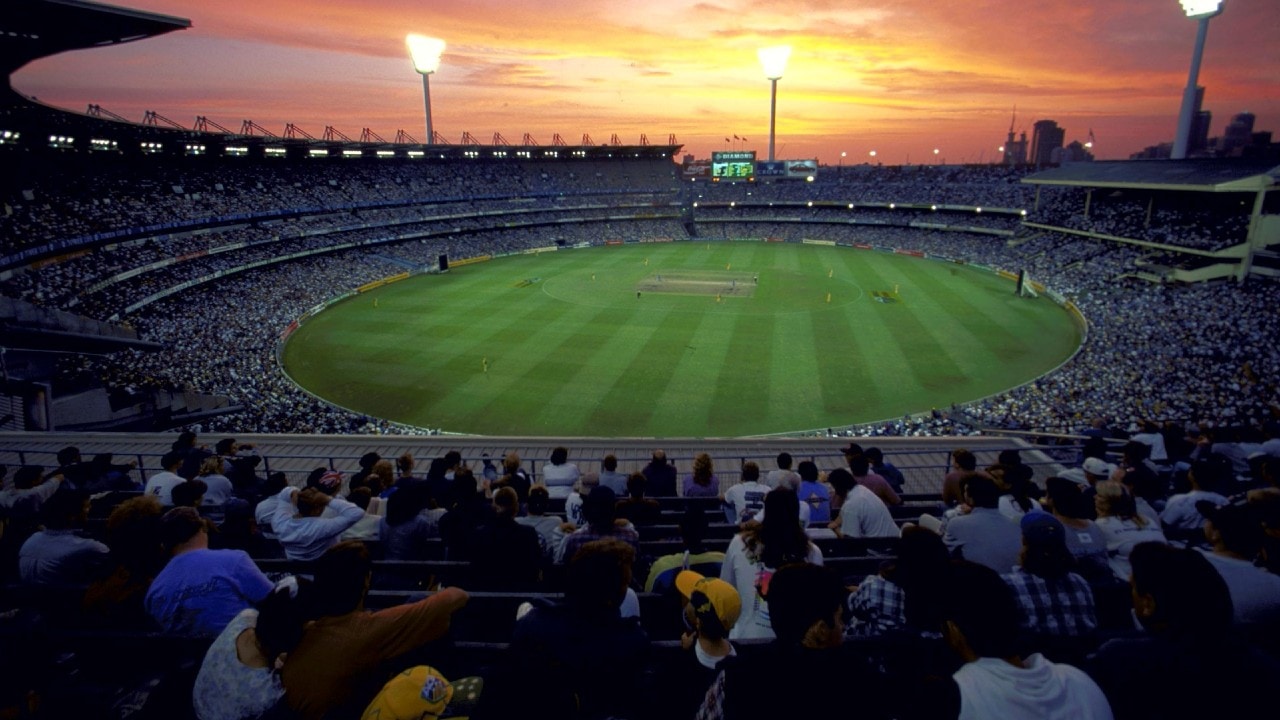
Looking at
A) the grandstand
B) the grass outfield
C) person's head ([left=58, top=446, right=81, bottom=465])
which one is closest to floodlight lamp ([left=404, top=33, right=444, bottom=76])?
the grandstand

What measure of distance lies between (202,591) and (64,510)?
2.23 meters

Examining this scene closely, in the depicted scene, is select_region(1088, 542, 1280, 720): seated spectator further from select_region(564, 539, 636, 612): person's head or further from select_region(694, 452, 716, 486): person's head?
select_region(694, 452, 716, 486): person's head

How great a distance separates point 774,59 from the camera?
92.2m

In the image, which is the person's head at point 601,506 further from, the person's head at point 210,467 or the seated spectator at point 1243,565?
the person's head at point 210,467

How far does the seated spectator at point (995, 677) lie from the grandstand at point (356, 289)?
0.88 m

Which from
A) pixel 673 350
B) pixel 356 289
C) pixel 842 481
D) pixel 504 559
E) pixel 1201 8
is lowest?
pixel 673 350

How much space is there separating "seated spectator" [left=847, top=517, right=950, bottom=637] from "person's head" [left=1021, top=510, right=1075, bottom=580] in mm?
819

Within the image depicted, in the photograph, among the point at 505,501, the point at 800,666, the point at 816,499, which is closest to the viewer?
the point at 800,666

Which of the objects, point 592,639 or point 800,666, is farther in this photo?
point 592,639

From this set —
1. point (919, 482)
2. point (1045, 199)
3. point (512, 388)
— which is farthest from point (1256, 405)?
point (1045, 199)

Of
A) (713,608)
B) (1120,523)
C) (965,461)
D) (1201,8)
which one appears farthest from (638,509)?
(1201,8)

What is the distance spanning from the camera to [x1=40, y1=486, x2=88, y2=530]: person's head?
5551 millimetres

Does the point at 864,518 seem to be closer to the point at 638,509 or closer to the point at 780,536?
the point at 638,509

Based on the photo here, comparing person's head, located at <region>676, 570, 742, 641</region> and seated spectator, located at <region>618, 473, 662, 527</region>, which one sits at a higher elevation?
person's head, located at <region>676, 570, 742, 641</region>
